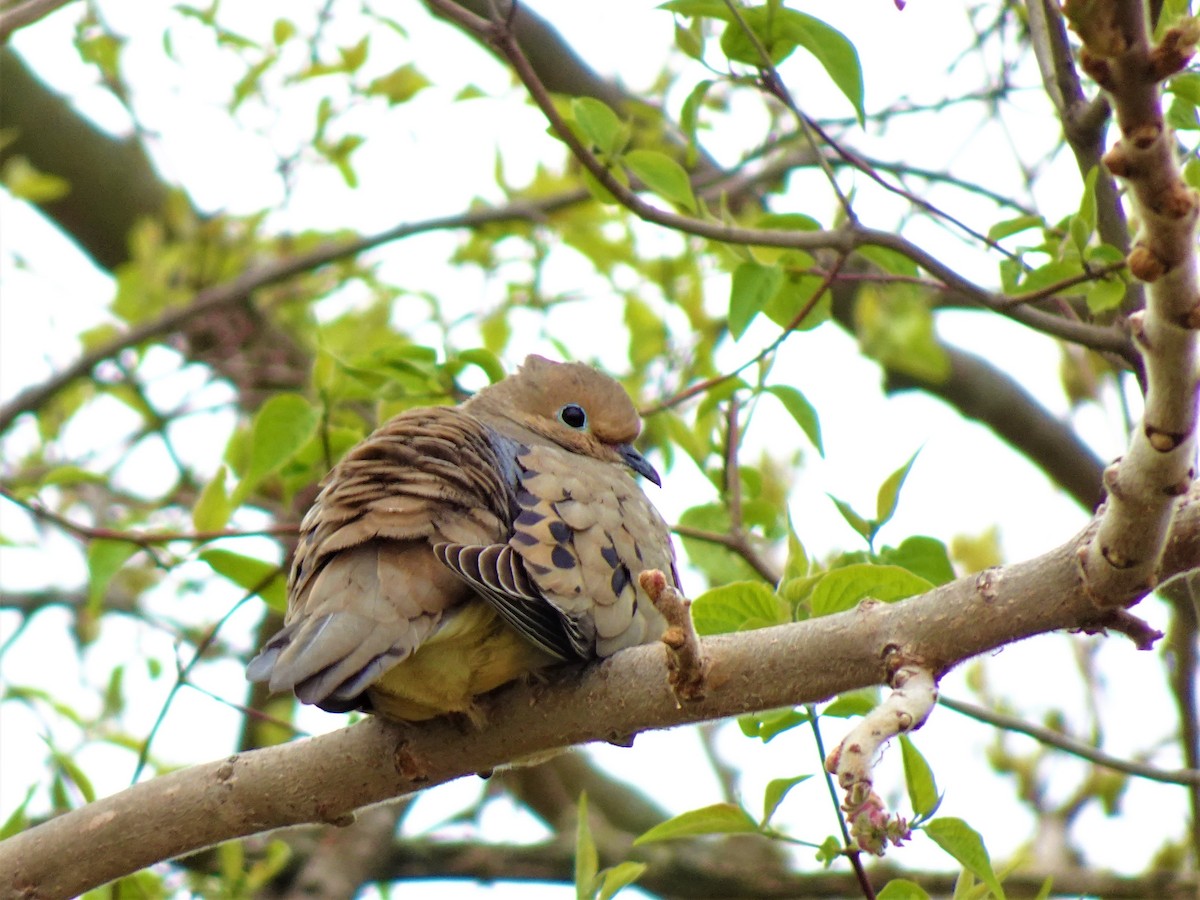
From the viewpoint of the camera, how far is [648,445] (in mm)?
6336

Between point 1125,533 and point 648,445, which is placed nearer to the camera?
point 1125,533

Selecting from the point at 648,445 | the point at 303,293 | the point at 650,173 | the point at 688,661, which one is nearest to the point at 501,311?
the point at 648,445

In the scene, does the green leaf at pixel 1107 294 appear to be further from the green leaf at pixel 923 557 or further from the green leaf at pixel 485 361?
the green leaf at pixel 485 361

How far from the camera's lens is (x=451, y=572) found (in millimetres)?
2836

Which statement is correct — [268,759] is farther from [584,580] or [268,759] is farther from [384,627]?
[584,580]

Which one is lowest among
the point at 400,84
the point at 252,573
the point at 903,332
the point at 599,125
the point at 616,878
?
the point at 616,878

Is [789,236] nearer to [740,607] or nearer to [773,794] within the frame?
[740,607]

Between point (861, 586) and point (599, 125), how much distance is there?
1.22 m

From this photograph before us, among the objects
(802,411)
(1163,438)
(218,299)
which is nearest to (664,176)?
(802,411)

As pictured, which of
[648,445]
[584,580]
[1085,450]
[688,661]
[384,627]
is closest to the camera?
[688,661]

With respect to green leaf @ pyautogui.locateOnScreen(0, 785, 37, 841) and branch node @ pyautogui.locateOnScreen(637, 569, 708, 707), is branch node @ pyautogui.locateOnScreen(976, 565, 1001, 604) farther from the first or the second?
green leaf @ pyautogui.locateOnScreen(0, 785, 37, 841)

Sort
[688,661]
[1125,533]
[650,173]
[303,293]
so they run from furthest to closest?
[303,293], [650,173], [688,661], [1125,533]

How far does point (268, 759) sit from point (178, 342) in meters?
4.34

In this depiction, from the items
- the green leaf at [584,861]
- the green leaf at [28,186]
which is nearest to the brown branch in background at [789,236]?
the green leaf at [584,861]
